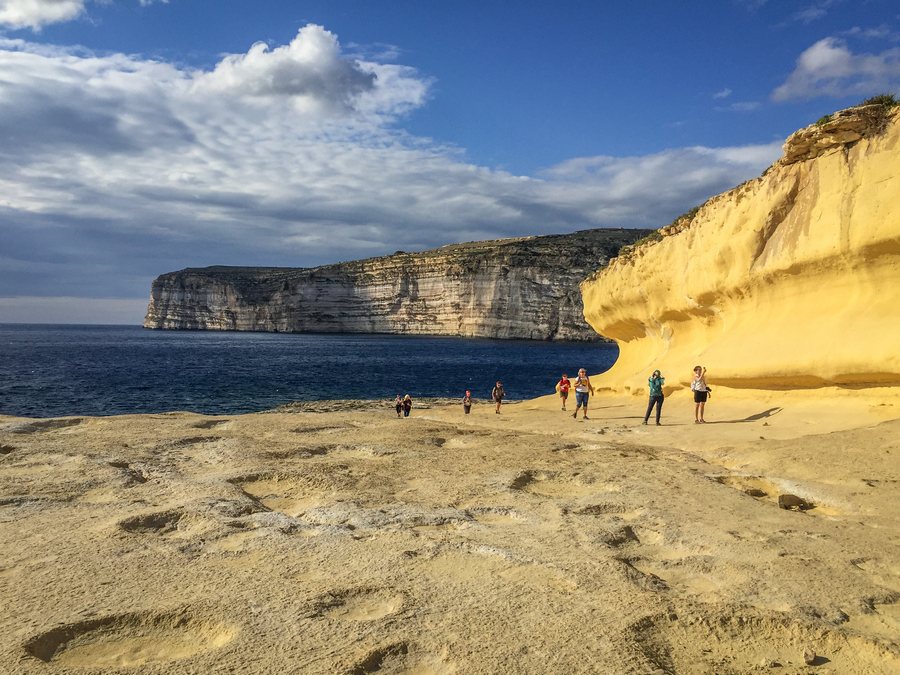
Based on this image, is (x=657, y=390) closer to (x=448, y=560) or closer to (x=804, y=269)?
(x=804, y=269)

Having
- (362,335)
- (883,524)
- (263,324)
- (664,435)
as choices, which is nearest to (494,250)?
(362,335)

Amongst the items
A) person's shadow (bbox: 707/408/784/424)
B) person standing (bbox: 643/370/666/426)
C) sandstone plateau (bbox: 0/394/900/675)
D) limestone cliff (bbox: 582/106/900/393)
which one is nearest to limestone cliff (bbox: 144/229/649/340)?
limestone cliff (bbox: 582/106/900/393)

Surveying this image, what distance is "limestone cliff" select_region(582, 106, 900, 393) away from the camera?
12.5 m

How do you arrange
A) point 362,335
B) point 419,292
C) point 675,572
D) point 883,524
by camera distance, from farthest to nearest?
point 362,335 < point 419,292 < point 883,524 < point 675,572

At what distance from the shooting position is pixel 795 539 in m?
6.04

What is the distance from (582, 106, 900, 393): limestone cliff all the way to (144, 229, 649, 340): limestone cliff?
70.0 m

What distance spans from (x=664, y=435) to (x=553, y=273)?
79.1 meters

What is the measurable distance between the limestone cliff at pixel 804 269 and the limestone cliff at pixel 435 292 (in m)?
70.0

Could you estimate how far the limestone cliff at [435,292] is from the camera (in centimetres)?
9169

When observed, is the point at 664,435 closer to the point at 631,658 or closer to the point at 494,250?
the point at 631,658

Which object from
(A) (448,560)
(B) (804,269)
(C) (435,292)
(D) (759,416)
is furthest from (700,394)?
(C) (435,292)

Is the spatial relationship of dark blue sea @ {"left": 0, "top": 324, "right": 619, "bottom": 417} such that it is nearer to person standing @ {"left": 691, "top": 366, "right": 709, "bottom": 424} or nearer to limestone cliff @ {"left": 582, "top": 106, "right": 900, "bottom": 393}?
limestone cliff @ {"left": 582, "top": 106, "right": 900, "bottom": 393}

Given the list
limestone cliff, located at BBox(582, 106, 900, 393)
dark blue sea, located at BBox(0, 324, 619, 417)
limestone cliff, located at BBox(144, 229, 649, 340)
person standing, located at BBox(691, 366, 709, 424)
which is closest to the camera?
limestone cliff, located at BBox(582, 106, 900, 393)

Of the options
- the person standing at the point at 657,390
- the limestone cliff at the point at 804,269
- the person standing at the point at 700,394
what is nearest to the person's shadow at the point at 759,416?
the person standing at the point at 700,394
